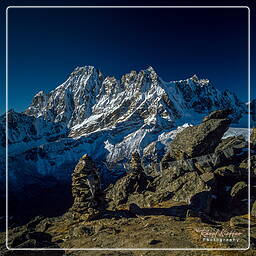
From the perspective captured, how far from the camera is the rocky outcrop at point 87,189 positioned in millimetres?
16141

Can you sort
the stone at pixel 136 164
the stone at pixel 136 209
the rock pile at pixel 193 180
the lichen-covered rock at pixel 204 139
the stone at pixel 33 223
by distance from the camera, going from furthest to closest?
1. the stone at pixel 136 164
2. the lichen-covered rock at pixel 204 139
3. the stone at pixel 33 223
4. the stone at pixel 136 209
5. the rock pile at pixel 193 180

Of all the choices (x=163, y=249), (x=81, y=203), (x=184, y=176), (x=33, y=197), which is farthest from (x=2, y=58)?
(x=33, y=197)

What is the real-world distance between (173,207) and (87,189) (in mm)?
6014

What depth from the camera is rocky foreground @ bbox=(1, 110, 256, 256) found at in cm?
1043

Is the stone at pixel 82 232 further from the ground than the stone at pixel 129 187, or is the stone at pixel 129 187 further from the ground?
the stone at pixel 129 187

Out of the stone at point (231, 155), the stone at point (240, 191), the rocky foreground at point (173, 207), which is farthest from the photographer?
the stone at point (231, 155)

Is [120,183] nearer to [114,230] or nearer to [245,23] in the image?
[114,230]

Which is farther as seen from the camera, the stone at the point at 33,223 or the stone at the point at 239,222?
the stone at the point at 33,223

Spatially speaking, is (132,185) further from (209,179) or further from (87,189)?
(209,179)

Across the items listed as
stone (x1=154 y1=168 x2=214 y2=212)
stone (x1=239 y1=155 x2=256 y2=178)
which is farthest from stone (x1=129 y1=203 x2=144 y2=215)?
stone (x1=239 y1=155 x2=256 y2=178)

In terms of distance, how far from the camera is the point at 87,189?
1647cm

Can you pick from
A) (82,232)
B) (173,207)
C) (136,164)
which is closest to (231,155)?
(173,207)

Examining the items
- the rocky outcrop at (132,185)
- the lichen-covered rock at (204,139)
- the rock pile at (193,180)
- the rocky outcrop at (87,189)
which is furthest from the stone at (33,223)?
the lichen-covered rock at (204,139)

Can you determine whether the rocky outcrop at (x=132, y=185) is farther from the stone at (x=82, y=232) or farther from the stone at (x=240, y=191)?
the stone at (x=240, y=191)
